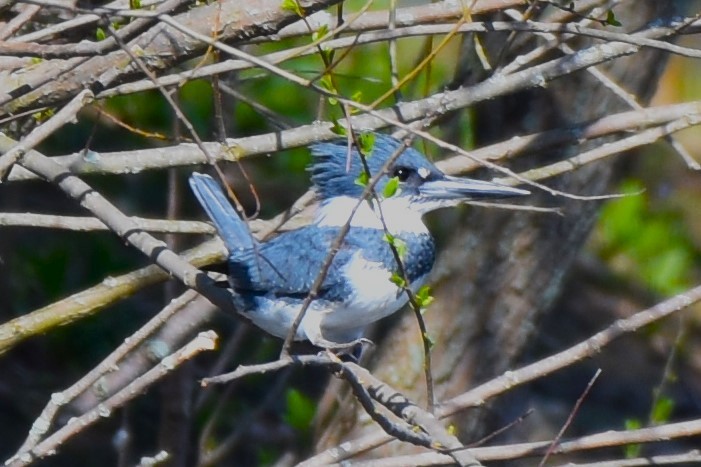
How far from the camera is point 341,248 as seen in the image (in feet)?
8.52

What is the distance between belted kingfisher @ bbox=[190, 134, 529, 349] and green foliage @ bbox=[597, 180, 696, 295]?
75.0 inches

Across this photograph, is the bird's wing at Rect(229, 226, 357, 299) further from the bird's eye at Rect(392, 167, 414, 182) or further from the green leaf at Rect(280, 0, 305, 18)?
the green leaf at Rect(280, 0, 305, 18)

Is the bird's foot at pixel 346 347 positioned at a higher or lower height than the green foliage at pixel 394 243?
lower

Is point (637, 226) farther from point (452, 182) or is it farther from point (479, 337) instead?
point (452, 182)

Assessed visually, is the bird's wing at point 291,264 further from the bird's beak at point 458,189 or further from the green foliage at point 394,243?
the green foliage at point 394,243

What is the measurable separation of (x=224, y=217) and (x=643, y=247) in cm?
232

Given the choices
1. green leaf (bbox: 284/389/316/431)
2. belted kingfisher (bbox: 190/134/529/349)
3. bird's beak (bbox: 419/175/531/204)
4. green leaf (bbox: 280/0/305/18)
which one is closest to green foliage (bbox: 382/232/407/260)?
green leaf (bbox: 280/0/305/18)

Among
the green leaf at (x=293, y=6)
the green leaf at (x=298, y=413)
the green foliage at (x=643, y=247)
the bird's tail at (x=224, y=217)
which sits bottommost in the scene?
the green foliage at (x=643, y=247)

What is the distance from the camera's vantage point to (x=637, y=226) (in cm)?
451

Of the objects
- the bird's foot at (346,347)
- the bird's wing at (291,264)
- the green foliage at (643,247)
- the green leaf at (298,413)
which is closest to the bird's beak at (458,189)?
the bird's wing at (291,264)

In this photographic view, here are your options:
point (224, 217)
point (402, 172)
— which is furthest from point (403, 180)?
point (224, 217)

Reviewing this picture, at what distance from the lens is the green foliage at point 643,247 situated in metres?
4.49

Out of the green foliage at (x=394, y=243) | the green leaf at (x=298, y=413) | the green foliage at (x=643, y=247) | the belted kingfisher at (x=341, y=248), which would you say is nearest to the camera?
the green foliage at (x=394, y=243)

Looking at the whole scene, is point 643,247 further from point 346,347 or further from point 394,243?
point 394,243
